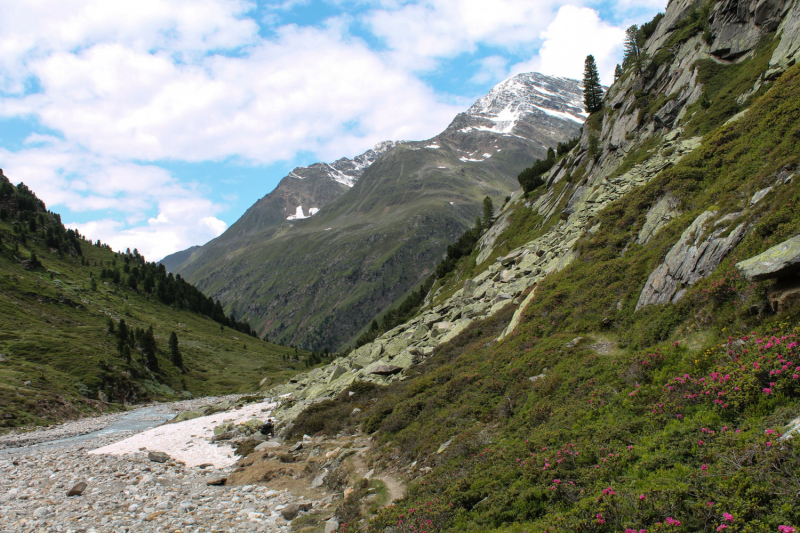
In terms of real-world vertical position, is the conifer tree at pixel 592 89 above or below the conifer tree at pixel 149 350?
above

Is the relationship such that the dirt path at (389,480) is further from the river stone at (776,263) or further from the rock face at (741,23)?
the rock face at (741,23)

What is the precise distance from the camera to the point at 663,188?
26.7m

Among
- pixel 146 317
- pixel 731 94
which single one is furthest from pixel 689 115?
pixel 146 317

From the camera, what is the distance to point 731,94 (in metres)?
38.2

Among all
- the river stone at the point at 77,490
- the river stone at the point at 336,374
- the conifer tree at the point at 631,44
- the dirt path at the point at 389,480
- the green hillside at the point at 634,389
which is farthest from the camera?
the conifer tree at the point at 631,44

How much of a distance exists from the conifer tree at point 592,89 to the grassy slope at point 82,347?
95645 millimetres

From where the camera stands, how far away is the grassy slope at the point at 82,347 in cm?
6166

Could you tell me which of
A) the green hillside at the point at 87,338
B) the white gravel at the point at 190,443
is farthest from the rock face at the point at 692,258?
the green hillside at the point at 87,338

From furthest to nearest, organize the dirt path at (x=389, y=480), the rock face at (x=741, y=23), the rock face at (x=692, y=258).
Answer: the rock face at (x=741, y=23)
the rock face at (x=692, y=258)
the dirt path at (x=389, y=480)

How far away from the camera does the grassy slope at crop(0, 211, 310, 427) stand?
6166 centimetres

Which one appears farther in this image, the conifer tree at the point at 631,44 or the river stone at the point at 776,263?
the conifer tree at the point at 631,44

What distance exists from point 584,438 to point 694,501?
428cm

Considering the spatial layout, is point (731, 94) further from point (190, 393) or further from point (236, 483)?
point (190, 393)

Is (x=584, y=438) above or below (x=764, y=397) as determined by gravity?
below
